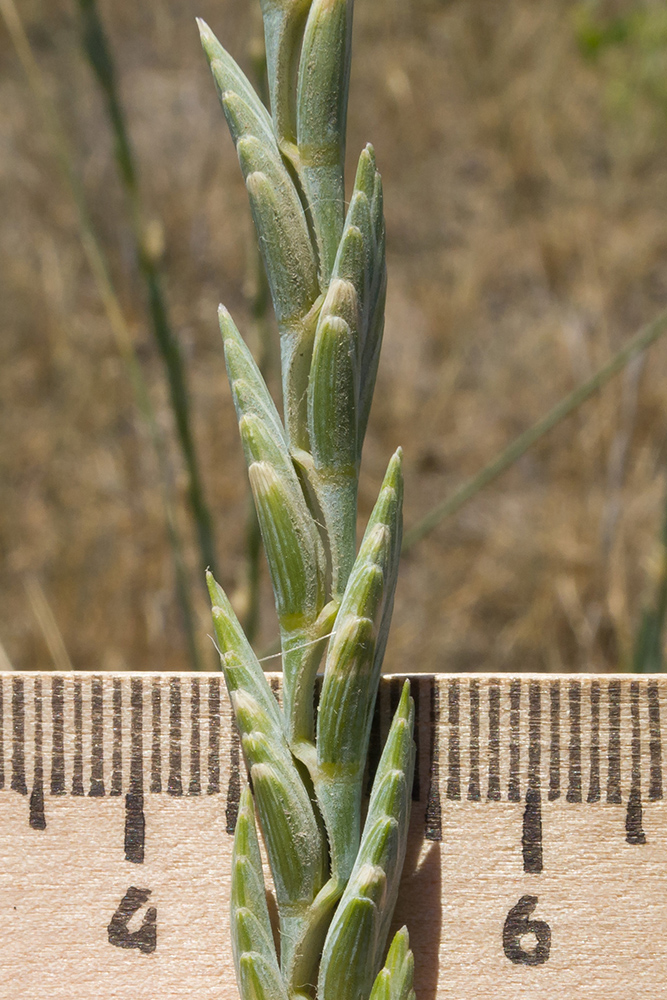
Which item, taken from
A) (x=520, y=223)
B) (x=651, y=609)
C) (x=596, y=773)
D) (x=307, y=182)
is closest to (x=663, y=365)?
(x=520, y=223)

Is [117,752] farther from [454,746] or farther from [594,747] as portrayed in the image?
[594,747]

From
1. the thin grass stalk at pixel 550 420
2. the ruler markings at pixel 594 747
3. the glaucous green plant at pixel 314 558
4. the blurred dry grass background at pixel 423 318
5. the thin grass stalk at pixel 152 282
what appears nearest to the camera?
the glaucous green plant at pixel 314 558

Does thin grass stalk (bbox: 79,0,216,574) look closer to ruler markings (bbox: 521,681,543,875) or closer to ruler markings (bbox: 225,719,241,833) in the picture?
ruler markings (bbox: 225,719,241,833)

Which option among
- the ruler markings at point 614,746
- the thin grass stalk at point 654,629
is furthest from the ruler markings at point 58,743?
the thin grass stalk at point 654,629

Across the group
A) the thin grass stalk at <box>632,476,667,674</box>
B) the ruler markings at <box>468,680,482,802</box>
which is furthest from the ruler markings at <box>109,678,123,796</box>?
the thin grass stalk at <box>632,476,667,674</box>

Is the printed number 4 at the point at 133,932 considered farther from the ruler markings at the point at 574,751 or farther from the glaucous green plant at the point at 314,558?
the ruler markings at the point at 574,751

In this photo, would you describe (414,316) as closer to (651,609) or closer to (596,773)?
(651,609)
